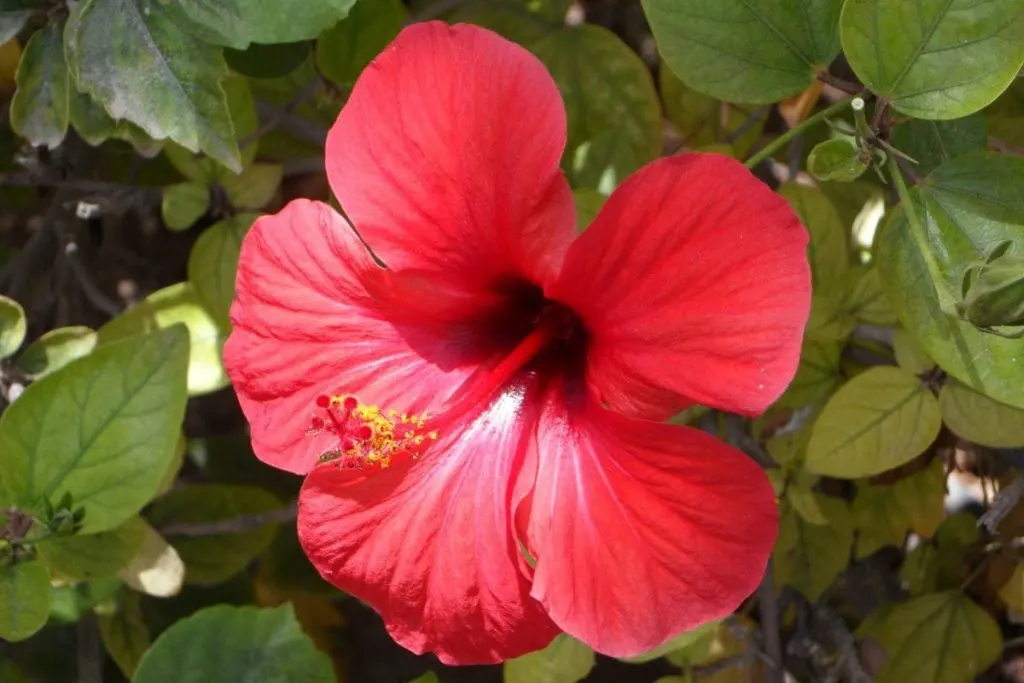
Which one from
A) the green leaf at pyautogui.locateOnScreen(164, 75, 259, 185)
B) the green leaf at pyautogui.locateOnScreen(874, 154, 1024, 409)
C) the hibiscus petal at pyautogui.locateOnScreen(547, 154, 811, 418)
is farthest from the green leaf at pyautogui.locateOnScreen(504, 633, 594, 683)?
the green leaf at pyautogui.locateOnScreen(164, 75, 259, 185)

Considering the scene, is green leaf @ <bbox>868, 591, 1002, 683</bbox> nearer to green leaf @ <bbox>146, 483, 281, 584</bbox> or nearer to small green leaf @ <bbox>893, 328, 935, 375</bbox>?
small green leaf @ <bbox>893, 328, 935, 375</bbox>

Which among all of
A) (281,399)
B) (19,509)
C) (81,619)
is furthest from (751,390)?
(81,619)

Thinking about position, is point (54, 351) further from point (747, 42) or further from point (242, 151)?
point (747, 42)

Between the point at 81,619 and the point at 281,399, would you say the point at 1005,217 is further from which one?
the point at 81,619

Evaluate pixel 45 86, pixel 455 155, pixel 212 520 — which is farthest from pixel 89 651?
pixel 455 155

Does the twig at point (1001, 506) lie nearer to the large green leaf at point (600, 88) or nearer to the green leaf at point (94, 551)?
the large green leaf at point (600, 88)

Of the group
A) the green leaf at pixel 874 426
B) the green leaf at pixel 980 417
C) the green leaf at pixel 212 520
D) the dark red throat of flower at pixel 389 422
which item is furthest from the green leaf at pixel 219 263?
the green leaf at pixel 980 417
